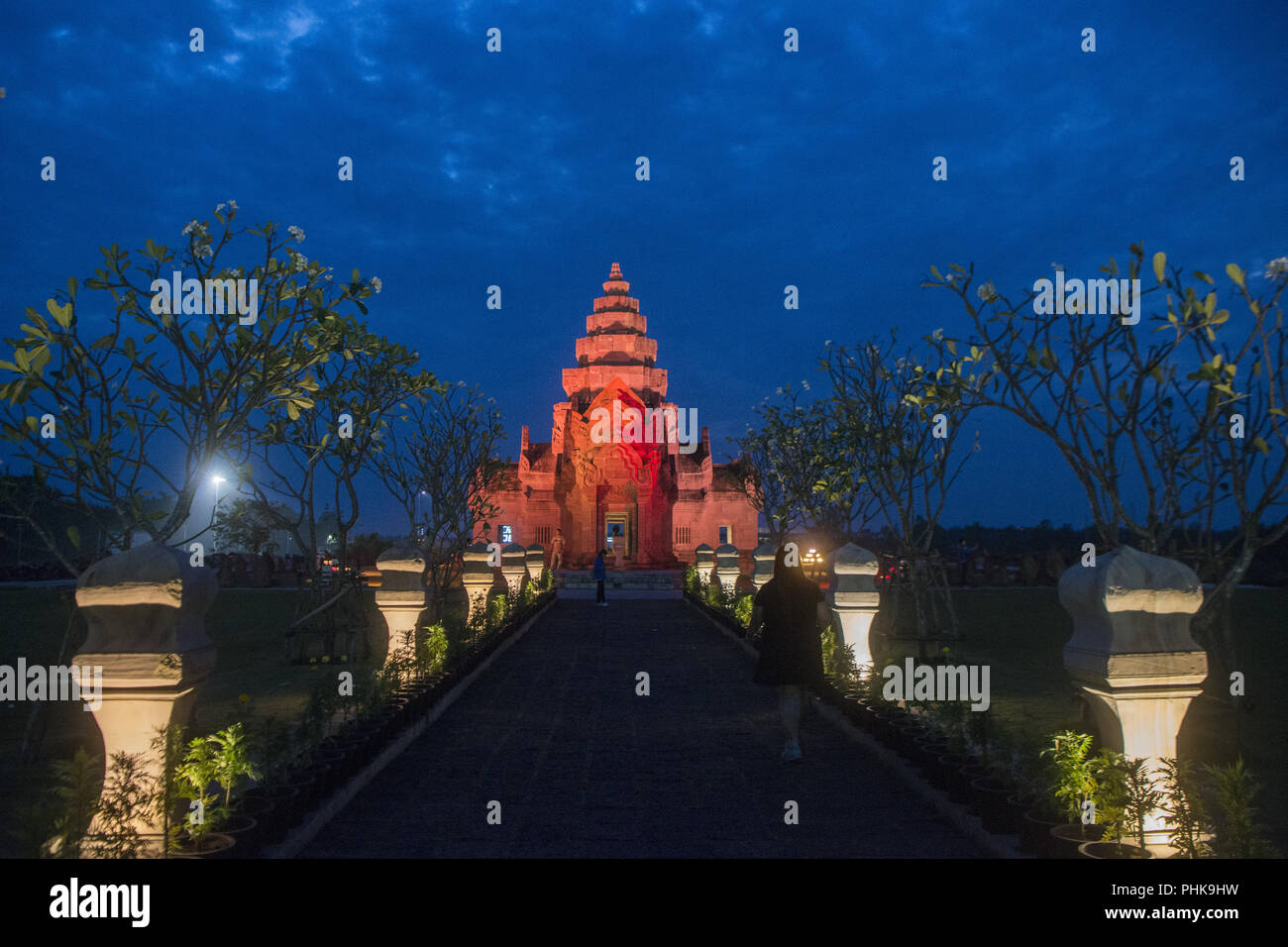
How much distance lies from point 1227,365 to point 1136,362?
190 cm

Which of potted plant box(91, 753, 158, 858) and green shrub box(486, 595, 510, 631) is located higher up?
green shrub box(486, 595, 510, 631)

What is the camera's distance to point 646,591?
32406 millimetres

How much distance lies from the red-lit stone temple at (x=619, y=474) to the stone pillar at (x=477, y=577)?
63.7ft

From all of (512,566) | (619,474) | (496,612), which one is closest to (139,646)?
(496,612)

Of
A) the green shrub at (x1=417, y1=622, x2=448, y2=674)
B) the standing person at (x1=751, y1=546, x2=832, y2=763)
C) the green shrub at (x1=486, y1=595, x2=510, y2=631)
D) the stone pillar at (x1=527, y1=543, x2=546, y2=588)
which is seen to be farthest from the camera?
the stone pillar at (x1=527, y1=543, x2=546, y2=588)

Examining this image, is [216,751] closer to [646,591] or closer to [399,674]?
[399,674]

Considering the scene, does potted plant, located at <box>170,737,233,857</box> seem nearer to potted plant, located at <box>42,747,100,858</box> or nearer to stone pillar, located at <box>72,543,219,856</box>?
stone pillar, located at <box>72,543,219,856</box>

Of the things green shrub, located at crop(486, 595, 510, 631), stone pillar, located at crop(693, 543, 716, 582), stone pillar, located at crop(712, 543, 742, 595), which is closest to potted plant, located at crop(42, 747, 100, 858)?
green shrub, located at crop(486, 595, 510, 631)

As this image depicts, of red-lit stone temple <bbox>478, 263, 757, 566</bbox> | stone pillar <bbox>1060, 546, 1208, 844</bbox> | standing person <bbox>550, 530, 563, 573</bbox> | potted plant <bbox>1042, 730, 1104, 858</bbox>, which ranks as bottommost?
potted plant <bbox>1042, 730, 1104, 858</bbox>

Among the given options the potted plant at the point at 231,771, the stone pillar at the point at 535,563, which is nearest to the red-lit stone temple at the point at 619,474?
the stone pillar at the point at 535,563

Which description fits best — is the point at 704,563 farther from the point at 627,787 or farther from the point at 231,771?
the point at 231,771

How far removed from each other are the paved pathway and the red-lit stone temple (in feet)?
91.0

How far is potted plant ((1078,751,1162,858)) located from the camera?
436 cm

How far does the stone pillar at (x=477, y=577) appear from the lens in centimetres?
1722
